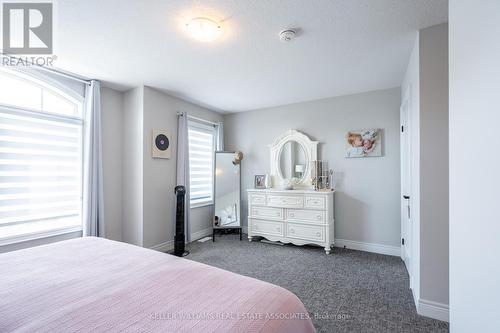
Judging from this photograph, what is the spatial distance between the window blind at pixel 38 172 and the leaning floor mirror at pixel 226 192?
212 centimetres

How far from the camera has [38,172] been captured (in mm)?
2678

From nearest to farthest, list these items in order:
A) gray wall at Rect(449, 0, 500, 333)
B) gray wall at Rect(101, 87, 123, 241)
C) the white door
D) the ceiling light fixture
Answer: gray wall at Rect(449, 0, 500, 333), the ceiling light fixture, the white door, gray wall at Rect(101, 87, 123, 241)

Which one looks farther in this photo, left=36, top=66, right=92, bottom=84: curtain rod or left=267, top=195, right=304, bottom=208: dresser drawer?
left=267, top=195, right=304, bottom=208: dresser drawer

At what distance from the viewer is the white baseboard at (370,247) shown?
3.36 meters

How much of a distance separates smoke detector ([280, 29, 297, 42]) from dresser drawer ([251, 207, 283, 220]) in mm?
2573

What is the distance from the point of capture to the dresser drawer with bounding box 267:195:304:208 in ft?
12.1

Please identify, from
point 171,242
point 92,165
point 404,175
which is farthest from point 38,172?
point 404,175

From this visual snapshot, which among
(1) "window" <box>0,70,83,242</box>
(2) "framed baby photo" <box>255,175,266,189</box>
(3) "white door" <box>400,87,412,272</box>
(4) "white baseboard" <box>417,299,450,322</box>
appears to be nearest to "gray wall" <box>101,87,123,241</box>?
(1) "window" <box>0,70,83,242</box>

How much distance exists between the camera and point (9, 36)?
80.0 inches

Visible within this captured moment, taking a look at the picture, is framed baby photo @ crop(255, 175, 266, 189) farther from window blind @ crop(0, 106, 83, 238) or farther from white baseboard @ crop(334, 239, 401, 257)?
window blind @ crop(0, 106, 83, 238)

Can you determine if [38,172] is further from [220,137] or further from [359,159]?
[359,159]

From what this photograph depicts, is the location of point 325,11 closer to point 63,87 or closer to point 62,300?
point 62,300

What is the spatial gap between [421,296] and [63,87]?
4.42 meters

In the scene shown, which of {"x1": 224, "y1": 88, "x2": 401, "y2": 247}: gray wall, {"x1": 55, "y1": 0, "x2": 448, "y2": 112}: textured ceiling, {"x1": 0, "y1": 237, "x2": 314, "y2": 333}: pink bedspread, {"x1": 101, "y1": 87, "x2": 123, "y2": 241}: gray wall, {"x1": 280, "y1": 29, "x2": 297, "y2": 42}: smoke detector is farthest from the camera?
{"x1": 224, "y1": 88, "x2": 401, "y2": 247}: gray wall
